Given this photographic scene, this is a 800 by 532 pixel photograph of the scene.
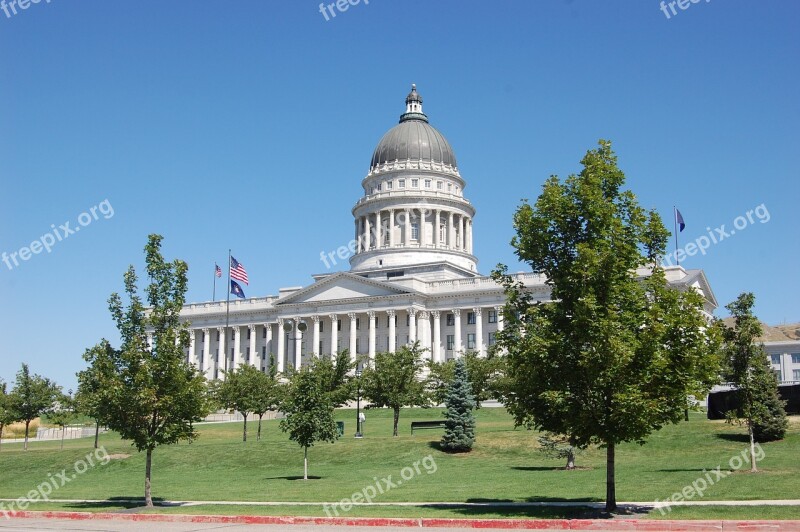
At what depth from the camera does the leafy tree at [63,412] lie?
56531 millimetres

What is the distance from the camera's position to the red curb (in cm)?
1939

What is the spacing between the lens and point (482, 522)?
21.2 m

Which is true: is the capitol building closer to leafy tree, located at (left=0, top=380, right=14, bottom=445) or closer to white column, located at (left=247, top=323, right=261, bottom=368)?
white column, located at (left=247, top=323, right=261, bottom=368)

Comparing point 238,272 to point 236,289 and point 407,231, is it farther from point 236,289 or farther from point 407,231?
point 407,231

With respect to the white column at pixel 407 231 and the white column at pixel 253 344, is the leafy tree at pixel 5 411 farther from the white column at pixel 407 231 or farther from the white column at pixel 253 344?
the white column at pixel 407 231

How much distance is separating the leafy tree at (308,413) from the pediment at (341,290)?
2441 inches

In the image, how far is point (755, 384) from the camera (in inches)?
1344

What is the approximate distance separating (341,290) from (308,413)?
6817cm

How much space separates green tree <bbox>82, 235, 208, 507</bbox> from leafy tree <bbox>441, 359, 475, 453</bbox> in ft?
63.9

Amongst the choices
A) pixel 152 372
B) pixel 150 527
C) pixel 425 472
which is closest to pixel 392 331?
pixel 425 472

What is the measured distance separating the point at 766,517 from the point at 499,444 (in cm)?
2656

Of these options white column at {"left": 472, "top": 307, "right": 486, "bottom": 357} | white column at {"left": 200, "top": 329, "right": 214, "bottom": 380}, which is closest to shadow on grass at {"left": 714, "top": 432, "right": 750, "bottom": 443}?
white column at {"left": 472, "top": 307, "right": 486, "bottom": 357}

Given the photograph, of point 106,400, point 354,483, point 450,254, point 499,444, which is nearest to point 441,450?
point 499,444

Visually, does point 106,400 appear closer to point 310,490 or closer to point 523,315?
point 310,490
